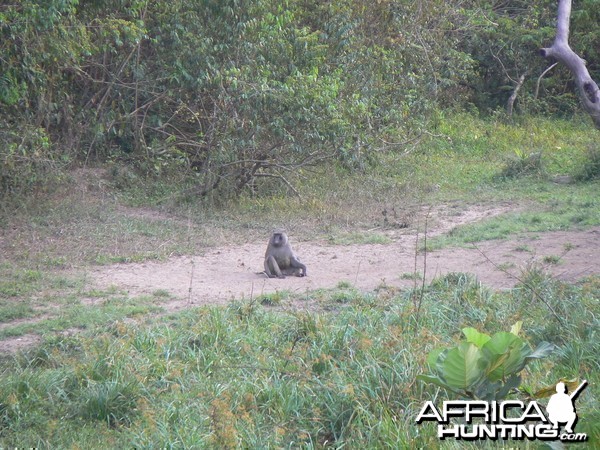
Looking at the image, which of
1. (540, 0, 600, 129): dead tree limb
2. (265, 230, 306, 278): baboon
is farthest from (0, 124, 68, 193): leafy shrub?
(540, 0, 600, 129): dead tree limb

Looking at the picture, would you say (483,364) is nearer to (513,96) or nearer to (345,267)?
(345,267)

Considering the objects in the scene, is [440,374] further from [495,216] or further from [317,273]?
[495,216]

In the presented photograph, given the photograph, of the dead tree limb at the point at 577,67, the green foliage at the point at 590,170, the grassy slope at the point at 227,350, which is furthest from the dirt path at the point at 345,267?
the green foliage at the point at 590,170

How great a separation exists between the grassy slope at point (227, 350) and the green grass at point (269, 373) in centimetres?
1

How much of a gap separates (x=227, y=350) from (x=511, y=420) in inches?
118

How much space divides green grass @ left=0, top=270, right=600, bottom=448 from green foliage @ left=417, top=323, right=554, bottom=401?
316mm

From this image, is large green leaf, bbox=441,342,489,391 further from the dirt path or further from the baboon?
the baboon

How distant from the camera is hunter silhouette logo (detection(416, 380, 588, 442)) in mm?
3768

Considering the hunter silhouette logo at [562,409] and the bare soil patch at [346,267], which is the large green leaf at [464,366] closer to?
the hunter silhouette logo at [562,409]

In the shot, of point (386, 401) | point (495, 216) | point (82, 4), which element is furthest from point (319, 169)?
point (386, 401)

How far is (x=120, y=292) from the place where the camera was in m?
8.47

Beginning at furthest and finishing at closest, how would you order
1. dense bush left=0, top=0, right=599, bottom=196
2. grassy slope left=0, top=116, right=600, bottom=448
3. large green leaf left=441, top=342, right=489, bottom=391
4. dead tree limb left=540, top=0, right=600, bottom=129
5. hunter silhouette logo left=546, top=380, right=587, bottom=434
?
dense bush left=0, top=0, right=599, bottom=196 < dead tree limb left=540, top=0, right=600, bottom=129 < grassy slope left=0, top=116, right=600, bottom=448 < large green leaf left=441, top=342, right=489, bottom=391 < hunter silhouette logo left=546, top=380, right=587, bottom=434

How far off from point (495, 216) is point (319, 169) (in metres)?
3.46

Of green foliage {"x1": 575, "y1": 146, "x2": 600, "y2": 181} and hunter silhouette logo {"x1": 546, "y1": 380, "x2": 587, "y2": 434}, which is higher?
hunter silhouette logo {"x1": 546, "y1": 380, "x2": 587, "y2": 434}
